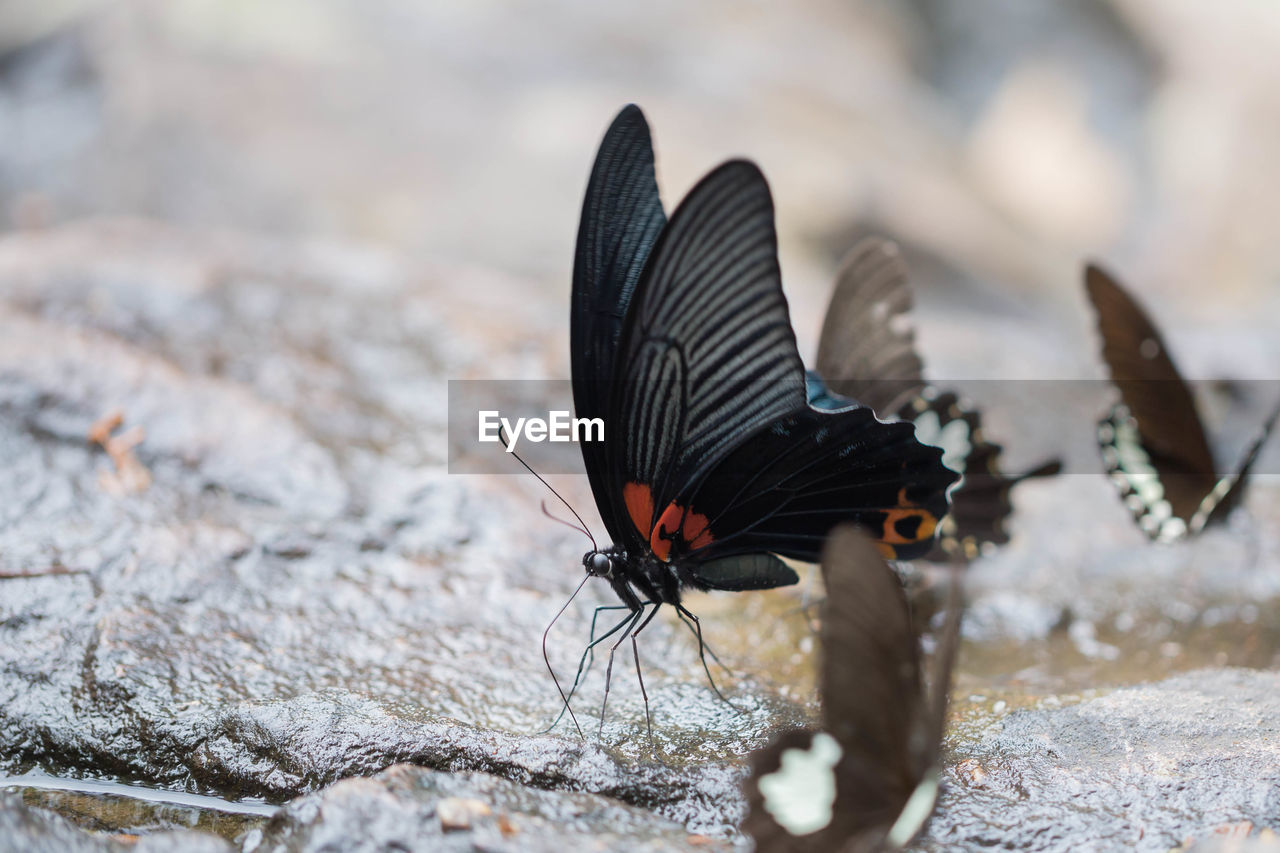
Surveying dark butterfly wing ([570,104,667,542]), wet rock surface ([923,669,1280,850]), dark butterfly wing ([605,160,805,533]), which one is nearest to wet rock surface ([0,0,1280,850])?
wet rock surface ([923,669,1280,850])

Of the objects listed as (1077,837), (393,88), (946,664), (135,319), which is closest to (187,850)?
(946,664)

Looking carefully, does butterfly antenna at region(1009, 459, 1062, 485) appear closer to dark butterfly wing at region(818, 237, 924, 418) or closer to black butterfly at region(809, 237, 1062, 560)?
black butterfly at region(809, 237, 1062, 560)

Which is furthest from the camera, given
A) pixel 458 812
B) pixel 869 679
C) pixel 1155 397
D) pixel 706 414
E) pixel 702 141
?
pixel 702 141

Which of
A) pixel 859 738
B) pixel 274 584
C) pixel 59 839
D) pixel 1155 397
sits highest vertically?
pixel 1155 397

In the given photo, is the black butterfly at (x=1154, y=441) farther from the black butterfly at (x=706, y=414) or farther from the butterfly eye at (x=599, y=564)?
the butterfly eye at (x=599, y=564)

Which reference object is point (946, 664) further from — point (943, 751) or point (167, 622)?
point (167, 622)

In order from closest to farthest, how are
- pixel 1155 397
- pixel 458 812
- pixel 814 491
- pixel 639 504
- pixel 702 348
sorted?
pixel 458 812 < pixel 702 348 < pixel 639 504 < pixel 814 491 < pixel 1155 397

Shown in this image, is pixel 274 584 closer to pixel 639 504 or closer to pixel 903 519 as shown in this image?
pixel 639 504

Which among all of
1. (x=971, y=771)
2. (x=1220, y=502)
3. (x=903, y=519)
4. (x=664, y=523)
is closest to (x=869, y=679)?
(x=971, y=771)
